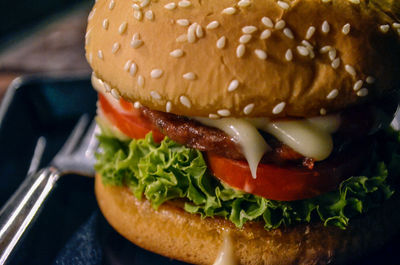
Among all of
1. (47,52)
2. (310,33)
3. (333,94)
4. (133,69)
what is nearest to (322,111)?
(333,94)

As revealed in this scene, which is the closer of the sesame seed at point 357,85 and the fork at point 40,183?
the sesame seed at point 357,85

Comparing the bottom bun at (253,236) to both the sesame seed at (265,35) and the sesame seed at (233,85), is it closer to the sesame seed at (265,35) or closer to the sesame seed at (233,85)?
the sesame seed at (233,85)

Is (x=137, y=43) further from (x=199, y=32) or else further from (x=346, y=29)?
(x=346, y=29)

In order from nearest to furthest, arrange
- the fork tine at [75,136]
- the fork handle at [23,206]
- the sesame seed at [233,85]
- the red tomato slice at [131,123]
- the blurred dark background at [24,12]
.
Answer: the sesame seed at [233,85] → the red tomato slice at [131,123] → the fork handle at [23,206] → the fork tine at [75,136] → the blurred dark background at [24,12]

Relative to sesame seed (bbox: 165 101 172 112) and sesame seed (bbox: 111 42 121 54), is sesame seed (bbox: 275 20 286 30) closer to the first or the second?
sesame seed (bbox: 165 101 172 112)

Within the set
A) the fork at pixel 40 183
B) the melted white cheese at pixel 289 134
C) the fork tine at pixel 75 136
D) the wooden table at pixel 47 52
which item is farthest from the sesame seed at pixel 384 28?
the wooden table at pixel 47 52

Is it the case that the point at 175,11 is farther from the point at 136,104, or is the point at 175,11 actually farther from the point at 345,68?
the point at 345,68
